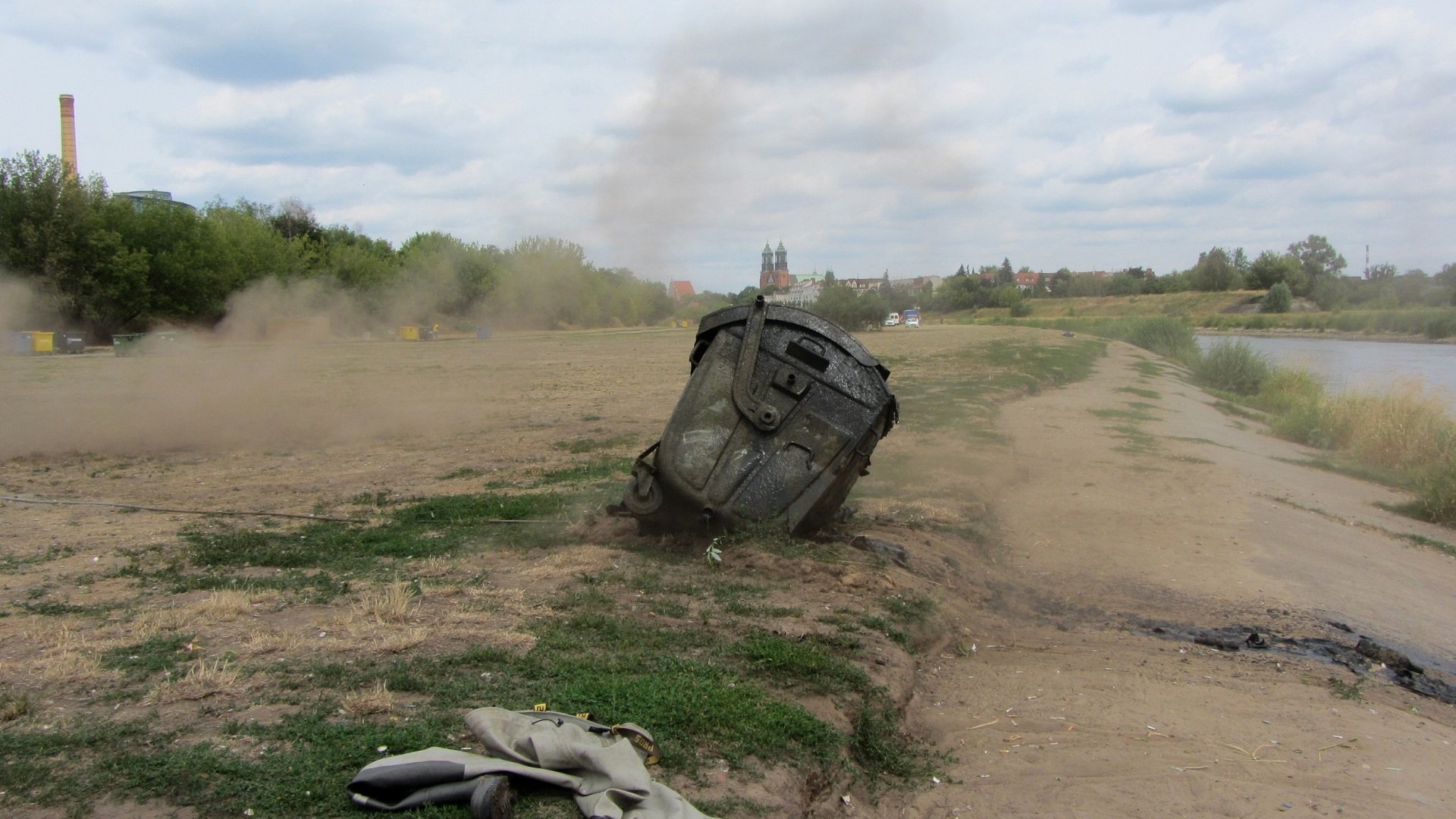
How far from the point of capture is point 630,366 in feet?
116

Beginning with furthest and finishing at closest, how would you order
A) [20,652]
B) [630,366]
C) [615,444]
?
[630,366]
[615,444]
[20,652]

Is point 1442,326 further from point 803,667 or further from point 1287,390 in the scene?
point 803,667

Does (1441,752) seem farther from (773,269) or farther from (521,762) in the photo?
(773,269)

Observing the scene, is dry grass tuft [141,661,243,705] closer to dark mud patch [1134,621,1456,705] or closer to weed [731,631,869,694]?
weed [731,631,869,694]

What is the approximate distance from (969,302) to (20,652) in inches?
2704

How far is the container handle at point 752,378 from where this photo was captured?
8469mm

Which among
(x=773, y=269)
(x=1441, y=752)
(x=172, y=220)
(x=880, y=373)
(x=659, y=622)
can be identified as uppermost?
(x=172, y=220)

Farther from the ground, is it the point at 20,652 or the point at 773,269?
the point at 773,269

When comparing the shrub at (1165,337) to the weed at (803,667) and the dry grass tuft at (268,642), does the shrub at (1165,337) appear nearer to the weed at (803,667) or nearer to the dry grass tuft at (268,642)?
the weed at (803,667)

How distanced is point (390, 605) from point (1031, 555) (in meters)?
6.60

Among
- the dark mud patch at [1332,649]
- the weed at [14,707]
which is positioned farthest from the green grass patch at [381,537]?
the dark mud patch at [1332,649]

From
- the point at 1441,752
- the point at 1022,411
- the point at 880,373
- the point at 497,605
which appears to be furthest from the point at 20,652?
the point at 1022,411

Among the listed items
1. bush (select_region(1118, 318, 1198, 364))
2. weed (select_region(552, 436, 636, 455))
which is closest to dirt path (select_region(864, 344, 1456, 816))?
weed (select_region(552, 436, 636, 455))

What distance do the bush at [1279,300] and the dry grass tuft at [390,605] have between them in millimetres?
85830
